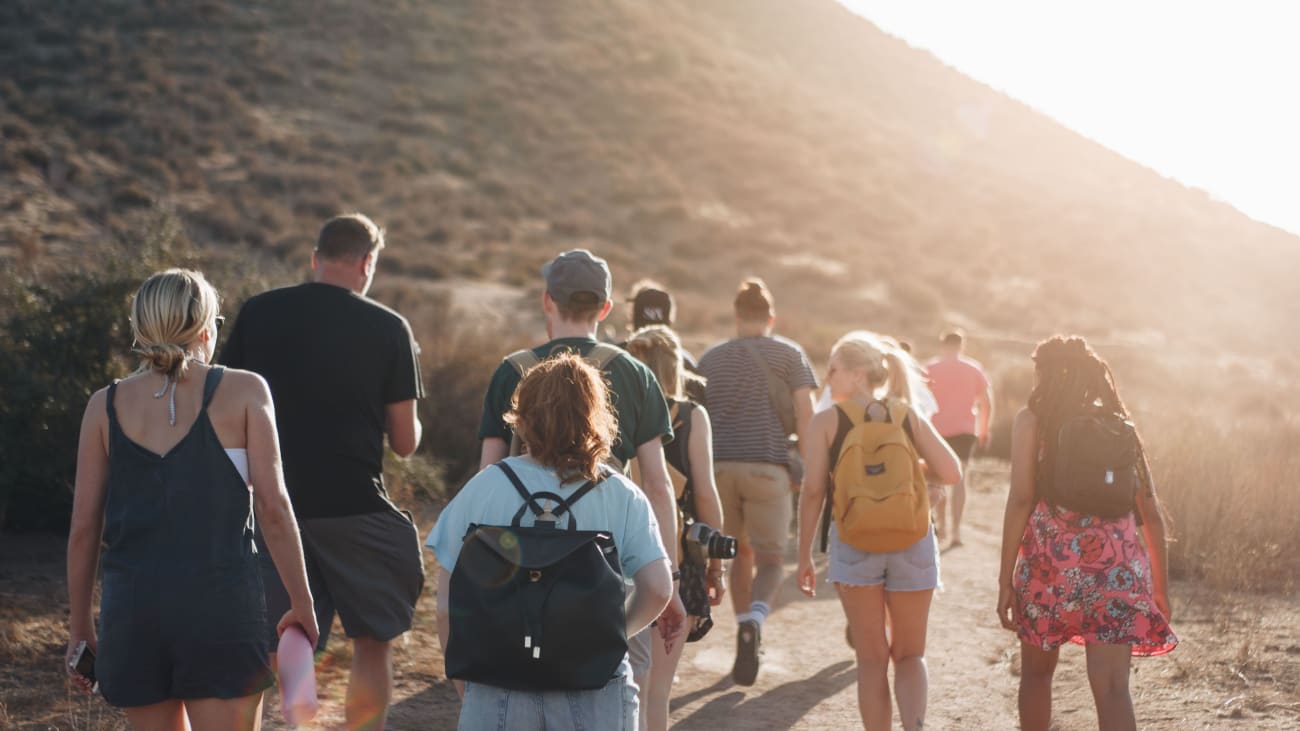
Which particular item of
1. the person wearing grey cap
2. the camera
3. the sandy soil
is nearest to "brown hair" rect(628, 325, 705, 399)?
the camera

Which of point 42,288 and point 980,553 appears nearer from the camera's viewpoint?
point 42,288

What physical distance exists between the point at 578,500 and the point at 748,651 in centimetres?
391

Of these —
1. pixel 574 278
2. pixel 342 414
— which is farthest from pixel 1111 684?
pixel 342 414

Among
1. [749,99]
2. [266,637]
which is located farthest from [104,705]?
[749,99]

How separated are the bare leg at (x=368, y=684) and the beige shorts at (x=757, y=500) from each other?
268 cm

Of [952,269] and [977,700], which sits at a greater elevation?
[952,269]

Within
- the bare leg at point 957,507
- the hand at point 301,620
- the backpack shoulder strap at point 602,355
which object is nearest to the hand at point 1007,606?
the backpack shoulder strap at point 602,355

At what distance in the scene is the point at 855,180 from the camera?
51.1 meters

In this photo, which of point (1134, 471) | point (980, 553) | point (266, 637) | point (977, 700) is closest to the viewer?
point (266, 637)

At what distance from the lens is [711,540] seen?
4.47 meters

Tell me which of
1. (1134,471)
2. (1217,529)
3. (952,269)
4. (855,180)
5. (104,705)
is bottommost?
(104,705)

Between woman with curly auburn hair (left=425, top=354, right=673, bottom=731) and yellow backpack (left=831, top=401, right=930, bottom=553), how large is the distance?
1830 millimetres

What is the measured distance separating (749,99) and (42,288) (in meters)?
50.4

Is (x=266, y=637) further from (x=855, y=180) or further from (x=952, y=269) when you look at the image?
(x=855, y=180)
